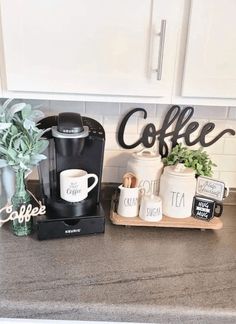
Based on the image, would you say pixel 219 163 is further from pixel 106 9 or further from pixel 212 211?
pixel 106 9

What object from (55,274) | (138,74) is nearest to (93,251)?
(55,274)

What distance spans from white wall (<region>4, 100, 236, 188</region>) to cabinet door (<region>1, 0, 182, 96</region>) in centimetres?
31

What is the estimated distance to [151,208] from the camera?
1.20m

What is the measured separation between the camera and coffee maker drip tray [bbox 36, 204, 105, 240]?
1130mm

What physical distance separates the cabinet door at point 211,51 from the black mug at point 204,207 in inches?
15.0

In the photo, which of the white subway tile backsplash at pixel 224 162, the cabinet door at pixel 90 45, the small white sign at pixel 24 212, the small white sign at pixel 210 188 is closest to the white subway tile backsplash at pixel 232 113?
the white subway tile backsplash at pixel 224 162

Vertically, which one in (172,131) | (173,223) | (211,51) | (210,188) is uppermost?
(211,51)

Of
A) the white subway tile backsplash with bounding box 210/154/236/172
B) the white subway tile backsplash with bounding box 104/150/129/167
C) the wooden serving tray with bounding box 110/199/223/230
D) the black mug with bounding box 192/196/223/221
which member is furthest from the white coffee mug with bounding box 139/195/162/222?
the white subway tile backsplash with bounding box 210/154/236/172

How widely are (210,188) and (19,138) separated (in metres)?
0.68

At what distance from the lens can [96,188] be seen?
1239mm

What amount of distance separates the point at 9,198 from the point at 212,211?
0.71 m

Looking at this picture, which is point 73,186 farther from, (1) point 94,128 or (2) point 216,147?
(2) point 216,147

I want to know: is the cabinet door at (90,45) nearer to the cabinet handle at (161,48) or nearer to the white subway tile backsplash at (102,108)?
the cabinet handle at (161,48)

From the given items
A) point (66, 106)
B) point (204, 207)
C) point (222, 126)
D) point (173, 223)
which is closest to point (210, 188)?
point (204, 207)
